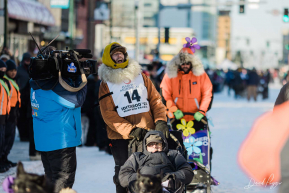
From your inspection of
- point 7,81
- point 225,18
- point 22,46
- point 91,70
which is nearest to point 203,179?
point 91,70

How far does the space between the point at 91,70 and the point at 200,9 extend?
448ft

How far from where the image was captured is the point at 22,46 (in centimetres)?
2583

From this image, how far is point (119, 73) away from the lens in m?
5.52

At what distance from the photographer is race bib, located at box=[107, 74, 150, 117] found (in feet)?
18.2

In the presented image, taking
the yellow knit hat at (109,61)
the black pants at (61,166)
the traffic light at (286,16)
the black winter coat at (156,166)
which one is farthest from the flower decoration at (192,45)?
the traffic light at (286,16)

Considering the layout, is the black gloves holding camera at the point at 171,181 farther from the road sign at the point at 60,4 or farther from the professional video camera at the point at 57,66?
the road sign at the point at 60,4

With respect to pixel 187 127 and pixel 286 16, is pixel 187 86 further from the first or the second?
pixel 286 16

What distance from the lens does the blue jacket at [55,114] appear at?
16.9ft

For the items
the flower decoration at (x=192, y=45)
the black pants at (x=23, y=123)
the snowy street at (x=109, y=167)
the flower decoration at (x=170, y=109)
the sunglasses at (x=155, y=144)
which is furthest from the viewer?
the black pants at (x=23, y=123)

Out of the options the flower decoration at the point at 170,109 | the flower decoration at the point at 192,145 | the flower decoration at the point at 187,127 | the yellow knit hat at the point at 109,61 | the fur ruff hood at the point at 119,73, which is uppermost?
the yellow knit hat at the point at 109,61

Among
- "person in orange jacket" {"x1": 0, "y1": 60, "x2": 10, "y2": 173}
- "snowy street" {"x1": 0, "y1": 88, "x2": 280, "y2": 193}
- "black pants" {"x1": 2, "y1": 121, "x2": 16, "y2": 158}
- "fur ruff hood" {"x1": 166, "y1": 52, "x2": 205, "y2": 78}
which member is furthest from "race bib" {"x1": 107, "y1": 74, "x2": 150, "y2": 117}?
"black pants" {"x1": 2, "y1": 121, "x2": 16, "y2": 158}

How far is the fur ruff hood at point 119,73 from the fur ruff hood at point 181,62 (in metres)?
1.51

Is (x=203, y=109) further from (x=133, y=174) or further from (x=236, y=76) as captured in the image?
(x=236, y=76)

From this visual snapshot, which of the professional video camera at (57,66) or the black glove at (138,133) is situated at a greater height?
the professional video camera at (57,66)
